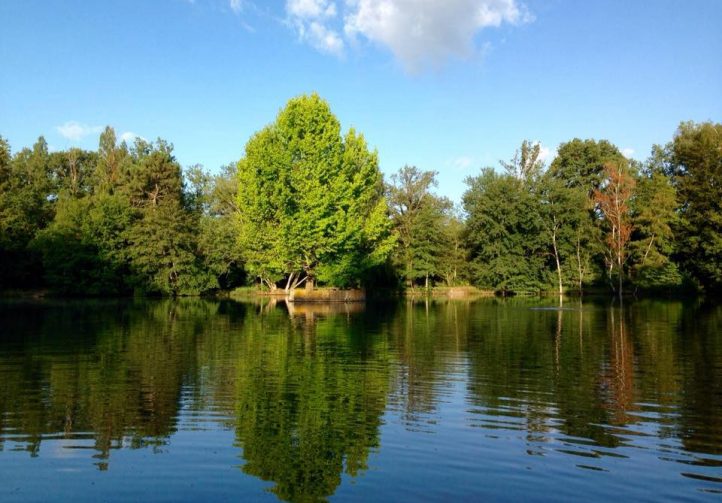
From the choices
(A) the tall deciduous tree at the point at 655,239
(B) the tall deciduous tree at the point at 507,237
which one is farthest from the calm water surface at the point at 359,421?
(B) the tall deciduous tree at the point at 507,237

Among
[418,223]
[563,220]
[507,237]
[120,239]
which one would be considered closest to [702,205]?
[563,220]

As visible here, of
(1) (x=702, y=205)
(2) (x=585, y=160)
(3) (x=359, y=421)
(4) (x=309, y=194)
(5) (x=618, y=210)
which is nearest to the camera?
(3) (x=359, y=421)

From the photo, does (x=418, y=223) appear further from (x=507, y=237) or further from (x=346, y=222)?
(x=346, y=222)

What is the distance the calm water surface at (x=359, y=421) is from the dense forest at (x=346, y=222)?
3575cm

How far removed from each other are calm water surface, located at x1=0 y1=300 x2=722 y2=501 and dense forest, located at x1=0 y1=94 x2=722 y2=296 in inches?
1408

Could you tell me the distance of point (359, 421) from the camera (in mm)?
10617

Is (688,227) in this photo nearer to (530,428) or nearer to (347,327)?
(347,327)

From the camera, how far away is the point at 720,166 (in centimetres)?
6744

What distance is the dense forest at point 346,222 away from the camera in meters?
56.1

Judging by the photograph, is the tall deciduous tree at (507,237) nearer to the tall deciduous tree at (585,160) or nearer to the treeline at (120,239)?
the tall deciduous tree at (585,160)

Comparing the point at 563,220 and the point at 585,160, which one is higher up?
the point at 585,160

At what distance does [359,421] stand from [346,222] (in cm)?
4507

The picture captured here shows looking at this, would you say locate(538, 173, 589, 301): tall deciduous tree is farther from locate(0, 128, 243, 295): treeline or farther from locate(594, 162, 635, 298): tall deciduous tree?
locate(0, 128, 243, 295): treeline

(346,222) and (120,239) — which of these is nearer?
(346,222)
